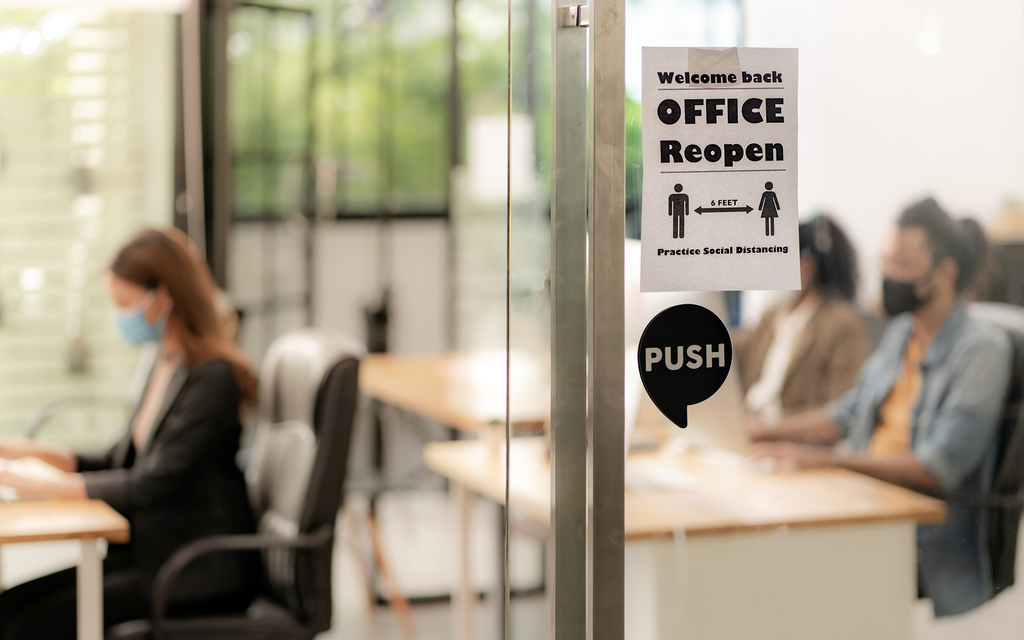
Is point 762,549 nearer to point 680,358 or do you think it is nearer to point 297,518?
point 680,358

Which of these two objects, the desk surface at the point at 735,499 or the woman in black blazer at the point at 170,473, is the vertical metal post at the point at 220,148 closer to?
the woman in black blazer at the point at 170,473

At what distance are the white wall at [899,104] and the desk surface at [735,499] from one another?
219 mm

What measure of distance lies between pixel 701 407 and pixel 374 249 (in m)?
4.29

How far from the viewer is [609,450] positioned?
3.36ft

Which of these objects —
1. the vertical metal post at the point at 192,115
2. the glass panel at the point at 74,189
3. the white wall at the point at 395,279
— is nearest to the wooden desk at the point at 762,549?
the glass panel at the point at 74,189

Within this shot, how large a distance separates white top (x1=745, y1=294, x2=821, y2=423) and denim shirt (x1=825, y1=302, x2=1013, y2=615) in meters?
0.06

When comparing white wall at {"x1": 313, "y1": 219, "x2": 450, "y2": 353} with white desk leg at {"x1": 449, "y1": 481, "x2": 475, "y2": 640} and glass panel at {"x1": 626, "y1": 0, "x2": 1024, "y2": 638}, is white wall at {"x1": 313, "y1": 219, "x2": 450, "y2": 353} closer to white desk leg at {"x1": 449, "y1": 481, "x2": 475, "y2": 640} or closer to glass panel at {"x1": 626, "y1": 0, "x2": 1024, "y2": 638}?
white desk leg at {"x1": 449, "y1": 481, "x2": 475, "y2": 640}

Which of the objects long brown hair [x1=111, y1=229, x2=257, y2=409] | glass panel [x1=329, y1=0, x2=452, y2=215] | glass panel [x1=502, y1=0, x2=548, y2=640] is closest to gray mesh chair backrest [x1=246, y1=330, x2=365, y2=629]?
long brown hair [x1=111, y1=229, x2=257, y2=409]

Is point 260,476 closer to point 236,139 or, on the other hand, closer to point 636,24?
point 636,24

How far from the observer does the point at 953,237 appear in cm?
112

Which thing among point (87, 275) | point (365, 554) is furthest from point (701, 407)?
point (87, 275)

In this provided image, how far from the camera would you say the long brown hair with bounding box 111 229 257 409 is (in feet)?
8.07

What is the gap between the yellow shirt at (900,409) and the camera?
1.11m

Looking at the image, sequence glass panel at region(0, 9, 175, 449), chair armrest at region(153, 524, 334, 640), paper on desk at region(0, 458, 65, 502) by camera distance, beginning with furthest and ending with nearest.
→ glass panel at region(0, 9, 175, 449), paper on desk at region(0, 458, 65, 502), chair armrest at region(153, 524, 334, 640)
